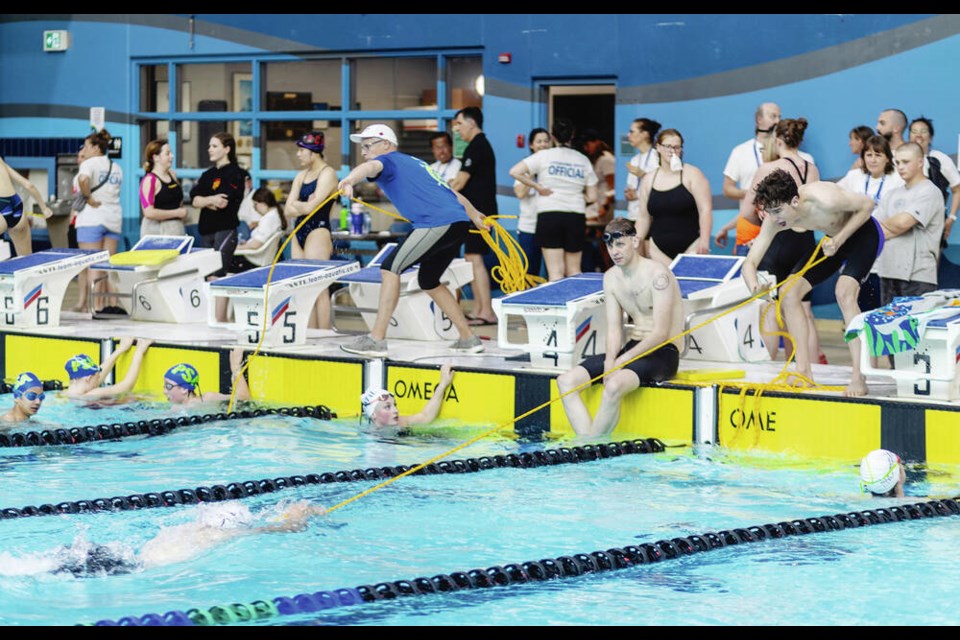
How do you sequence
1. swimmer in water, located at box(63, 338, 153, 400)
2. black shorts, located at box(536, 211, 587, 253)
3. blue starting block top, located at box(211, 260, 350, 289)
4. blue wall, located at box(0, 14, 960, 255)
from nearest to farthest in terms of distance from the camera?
1. swimmer in water, located at box(63, 338, 153, 400)
2. blue starting block top, located at box(211, 260, 350, 289)
3. black shorts, located at box(536, 211, 587, 253)
4. blue wall, located at box(0, 14, 960, 255)

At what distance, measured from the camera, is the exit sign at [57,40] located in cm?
1574

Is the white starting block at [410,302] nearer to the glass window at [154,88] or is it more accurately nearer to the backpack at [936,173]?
the backpack at [936,173]

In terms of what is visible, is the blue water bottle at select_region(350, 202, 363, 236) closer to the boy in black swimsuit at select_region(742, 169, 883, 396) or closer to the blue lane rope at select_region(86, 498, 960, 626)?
the boy in black swimsuit at select_region(742, 169, 883, 396)

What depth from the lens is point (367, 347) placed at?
9.50 m

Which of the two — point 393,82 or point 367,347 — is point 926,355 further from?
point 393,82

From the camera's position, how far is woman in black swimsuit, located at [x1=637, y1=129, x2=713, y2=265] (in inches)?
372

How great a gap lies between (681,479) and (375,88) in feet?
25.9

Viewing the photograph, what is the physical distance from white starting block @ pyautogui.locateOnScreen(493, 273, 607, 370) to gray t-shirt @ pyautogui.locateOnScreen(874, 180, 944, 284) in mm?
1687

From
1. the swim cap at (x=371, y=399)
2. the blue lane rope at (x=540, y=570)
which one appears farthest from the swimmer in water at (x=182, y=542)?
the swim cap at (x=371, y=399)

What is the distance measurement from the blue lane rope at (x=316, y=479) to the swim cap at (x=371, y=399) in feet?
2.86

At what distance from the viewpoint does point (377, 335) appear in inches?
375

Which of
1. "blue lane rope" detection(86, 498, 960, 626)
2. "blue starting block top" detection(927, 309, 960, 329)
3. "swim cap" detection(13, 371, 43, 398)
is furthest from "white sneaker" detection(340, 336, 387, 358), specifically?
"blue lane rope" detection(86, 498, 960, 626)

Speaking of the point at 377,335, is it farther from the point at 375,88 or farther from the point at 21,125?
the point at 21,125

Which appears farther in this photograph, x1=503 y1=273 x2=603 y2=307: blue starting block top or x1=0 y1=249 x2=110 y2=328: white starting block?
x1=0 y1=249 x2=110 y2=328: white starting block
